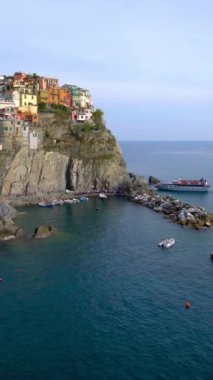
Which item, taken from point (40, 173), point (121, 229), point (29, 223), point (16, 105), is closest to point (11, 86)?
point (16, 105)

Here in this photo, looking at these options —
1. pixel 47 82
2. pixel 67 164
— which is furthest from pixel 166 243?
pixel 47 82

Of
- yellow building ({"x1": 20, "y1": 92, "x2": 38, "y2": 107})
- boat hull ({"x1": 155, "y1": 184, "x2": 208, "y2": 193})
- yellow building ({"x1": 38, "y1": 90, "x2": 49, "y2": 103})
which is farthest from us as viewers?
boat hull ({"x1": 155, "y1": 184, "x2": 208, "y2": 193})

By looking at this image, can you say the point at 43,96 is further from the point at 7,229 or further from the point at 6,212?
the point at 7,229

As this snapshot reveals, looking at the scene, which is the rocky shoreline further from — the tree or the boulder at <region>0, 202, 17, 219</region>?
the tree

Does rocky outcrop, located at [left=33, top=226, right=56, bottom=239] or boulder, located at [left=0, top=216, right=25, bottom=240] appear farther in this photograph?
rocky outcrop, located at [left=33, top=226, right=56, bottom=239]

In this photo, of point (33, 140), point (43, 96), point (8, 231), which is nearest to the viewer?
point (8, 231)

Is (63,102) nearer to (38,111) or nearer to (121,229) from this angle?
(38,111)

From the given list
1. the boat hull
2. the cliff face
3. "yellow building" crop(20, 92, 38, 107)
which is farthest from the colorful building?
the boat hull
